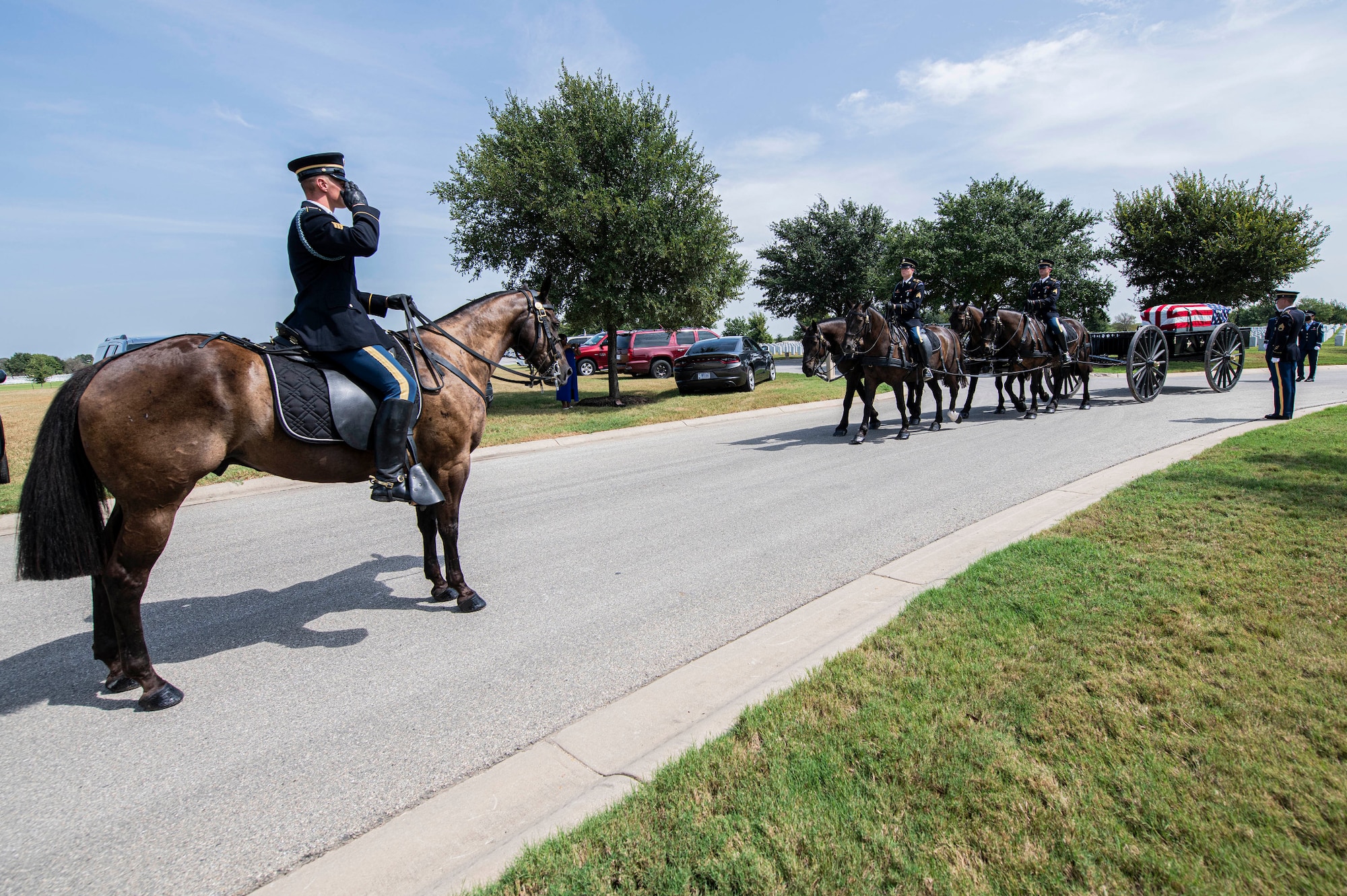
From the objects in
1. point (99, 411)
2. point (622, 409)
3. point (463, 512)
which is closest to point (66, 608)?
point (99, 411)

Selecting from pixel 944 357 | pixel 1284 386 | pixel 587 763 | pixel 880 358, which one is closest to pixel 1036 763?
pixel 587 763

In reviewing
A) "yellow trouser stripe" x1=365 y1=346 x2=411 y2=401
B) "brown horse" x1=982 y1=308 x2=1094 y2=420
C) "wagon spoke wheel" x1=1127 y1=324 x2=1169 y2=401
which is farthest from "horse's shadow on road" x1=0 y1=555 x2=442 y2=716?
"wagon spoke wheel" x1=1127 y1=324 x2=1169 y2=401

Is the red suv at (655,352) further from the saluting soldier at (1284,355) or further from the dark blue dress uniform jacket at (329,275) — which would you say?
the dark blue dress uniform jacket at (329,275)

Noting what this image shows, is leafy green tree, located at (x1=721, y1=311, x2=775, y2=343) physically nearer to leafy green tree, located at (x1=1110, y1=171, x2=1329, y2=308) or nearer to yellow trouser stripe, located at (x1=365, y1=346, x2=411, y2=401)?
leafy green tree, located at (x1=1110, y1=171, x2=1329, y2=308)

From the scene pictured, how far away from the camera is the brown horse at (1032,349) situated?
1356 cm

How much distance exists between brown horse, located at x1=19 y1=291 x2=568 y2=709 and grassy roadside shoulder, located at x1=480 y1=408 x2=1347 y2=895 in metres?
2.70

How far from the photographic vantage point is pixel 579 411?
1805cm

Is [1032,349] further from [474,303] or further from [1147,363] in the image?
[474,303]

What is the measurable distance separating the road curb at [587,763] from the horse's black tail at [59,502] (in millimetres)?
2267

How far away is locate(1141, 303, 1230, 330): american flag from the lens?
52.5 feet

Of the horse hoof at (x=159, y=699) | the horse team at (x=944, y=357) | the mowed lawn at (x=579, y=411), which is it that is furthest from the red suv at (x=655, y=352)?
the horse hoof at (x=159, y=699)

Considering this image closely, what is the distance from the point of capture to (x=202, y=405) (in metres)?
3.60

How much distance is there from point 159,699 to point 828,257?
47585 mm

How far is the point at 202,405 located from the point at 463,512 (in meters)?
4.03
